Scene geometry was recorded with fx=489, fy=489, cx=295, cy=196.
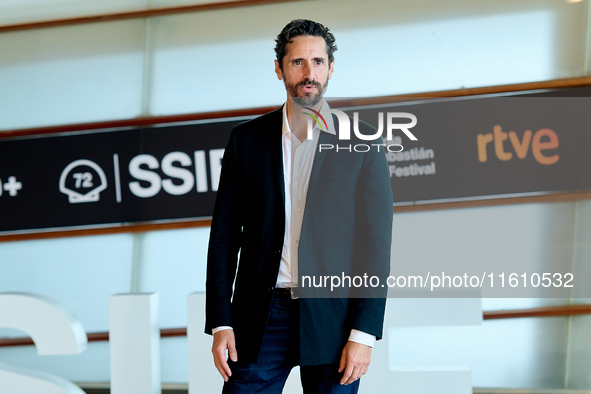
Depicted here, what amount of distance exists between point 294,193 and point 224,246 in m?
0.25

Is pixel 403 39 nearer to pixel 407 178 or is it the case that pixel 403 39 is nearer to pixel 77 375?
pixel 407 178

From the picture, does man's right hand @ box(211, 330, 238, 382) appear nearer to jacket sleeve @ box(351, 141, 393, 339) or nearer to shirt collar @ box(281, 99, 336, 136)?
jacket sleeve @ box(351, 141, 393, 339)

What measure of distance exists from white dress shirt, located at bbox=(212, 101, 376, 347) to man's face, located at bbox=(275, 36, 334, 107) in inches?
3.4

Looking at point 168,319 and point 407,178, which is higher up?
point 407,178

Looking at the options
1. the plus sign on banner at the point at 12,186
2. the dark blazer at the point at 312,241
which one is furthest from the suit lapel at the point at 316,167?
the plus sign on banner at the point at 12,186

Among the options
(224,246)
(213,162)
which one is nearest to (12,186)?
(213,162)

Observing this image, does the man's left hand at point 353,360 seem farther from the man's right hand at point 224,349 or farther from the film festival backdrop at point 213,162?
the film festival backdrop at point 213,162

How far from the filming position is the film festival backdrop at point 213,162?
9.18 ft

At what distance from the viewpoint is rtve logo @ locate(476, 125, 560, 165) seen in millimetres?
2791

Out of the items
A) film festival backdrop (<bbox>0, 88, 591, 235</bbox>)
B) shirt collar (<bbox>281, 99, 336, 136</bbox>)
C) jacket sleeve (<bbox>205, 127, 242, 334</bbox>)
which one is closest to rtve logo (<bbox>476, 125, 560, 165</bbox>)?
film festival backdrop (<bbox>0, 88, 591, 235</bbox>)

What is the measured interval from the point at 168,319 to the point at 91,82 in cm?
155

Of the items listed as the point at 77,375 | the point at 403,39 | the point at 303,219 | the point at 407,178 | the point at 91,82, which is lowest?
the point at 77,375

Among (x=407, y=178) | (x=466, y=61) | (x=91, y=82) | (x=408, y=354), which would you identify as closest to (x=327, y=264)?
(x=407, y=178)

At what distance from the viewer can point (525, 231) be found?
285 centimetres
